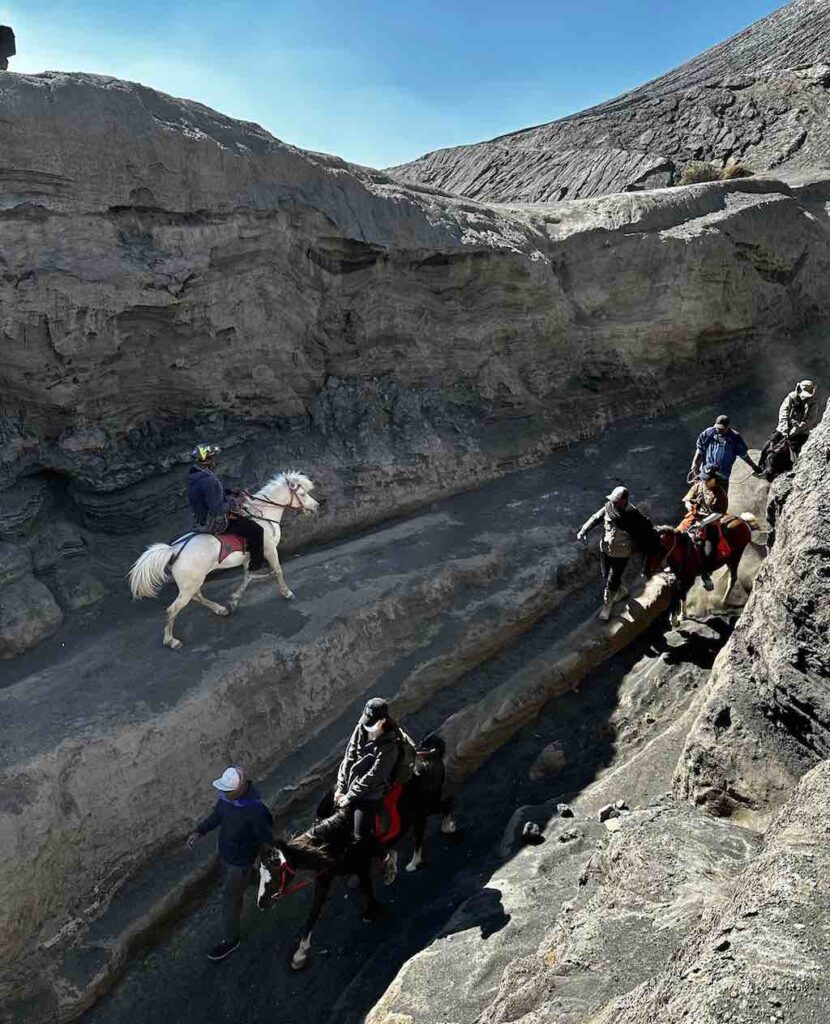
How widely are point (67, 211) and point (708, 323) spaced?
1149cm

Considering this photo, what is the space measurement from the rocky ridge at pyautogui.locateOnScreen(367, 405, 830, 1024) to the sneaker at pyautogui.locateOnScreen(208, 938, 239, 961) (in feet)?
5.82

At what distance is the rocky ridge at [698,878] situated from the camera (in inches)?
136

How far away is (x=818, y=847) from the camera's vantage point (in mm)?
3969

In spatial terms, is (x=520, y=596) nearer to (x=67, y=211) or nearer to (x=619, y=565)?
(x=619, y=565)

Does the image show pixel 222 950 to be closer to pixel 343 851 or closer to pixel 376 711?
pixel 343 851

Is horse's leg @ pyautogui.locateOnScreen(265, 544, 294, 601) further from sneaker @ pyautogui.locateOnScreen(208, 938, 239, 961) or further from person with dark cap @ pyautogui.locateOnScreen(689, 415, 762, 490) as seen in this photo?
person with dark cap @ pyautogui.locateOnScreen(689, 415, 762, 490)

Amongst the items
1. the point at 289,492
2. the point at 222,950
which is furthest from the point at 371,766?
the point at 289,492

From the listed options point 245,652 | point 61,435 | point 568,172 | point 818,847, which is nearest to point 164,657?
point 245,652

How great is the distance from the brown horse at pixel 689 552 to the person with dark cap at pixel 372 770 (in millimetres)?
4527

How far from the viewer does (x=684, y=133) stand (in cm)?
2394

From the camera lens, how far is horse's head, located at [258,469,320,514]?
32.5 ft

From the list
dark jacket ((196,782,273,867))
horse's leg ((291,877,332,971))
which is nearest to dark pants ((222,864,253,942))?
dark jacket ((196,782,273,867))

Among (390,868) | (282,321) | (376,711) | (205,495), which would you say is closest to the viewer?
(376,711)

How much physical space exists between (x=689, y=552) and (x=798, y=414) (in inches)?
119
